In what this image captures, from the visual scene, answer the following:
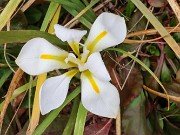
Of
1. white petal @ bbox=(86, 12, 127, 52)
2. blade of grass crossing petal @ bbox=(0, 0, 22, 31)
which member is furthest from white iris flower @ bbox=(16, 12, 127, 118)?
blade of grass crossing petal @ bbox=(0, 0, 22, 31)

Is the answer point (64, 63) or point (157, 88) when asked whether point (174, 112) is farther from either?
point (64, 63)

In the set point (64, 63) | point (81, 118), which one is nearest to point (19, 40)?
point (64, 63)

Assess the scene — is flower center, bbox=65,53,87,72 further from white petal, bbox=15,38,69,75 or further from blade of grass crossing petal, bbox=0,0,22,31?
blade of grass crossing petal, bbox=0,0,22,31

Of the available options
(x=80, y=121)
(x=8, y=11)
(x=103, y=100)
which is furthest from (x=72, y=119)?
(x=8, y=11)

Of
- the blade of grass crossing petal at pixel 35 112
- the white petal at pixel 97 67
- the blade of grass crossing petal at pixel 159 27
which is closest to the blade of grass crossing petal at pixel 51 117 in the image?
the blade of grass crossing petal at pixel 35 112

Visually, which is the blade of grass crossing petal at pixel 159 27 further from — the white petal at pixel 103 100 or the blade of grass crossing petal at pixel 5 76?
the blade of grass crossing petal at pixel 5 76
